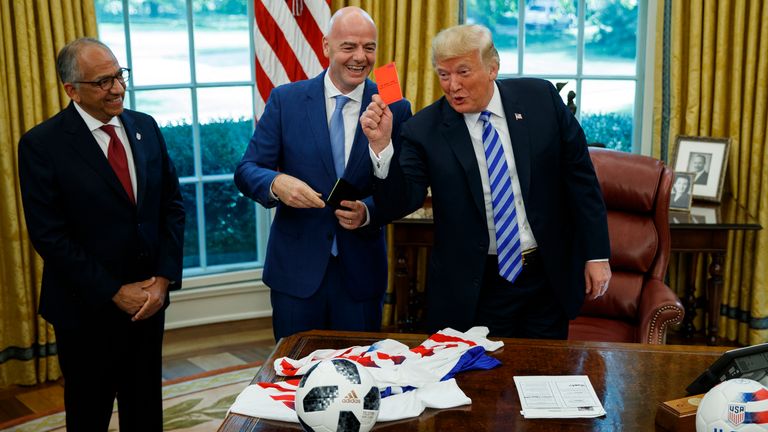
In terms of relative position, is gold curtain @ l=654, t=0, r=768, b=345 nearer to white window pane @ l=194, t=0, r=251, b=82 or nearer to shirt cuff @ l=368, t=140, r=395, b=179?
white window pane @ l=194, t=0, r=251, b=82

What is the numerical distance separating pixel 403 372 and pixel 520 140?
0.87 metres

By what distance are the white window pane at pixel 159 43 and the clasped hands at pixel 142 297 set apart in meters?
1.96

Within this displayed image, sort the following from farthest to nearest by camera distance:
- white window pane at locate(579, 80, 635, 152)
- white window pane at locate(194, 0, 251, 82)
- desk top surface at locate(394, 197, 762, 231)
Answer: white window pane at locate(579, 80, 635, 152) → white window pane at locate(194, 0, 251, 82) → desk top surface at locate(394, 197, 762, 231)

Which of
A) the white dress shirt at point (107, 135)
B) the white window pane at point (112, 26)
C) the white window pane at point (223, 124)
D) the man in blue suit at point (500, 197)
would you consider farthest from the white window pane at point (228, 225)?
the man in blue suit at point (500, 197)

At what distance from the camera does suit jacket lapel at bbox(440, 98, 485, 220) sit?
2.55 meters

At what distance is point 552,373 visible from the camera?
2.15m

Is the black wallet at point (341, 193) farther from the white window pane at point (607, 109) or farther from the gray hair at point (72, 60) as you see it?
the white window pane at point (607, 109)

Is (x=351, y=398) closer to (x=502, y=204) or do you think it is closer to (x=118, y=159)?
(x=502, y=204)

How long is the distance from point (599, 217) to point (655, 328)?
698 millimetres

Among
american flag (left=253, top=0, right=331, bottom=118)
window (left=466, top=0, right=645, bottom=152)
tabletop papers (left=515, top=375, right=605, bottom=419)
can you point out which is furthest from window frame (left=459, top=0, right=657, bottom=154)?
tabletop papers (left=515, top=375, right=605, bottom=419)

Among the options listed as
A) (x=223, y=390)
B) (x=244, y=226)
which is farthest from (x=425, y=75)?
(x=223, y=390)

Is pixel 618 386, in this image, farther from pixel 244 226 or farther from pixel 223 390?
pixel 244 226

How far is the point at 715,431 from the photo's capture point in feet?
5.21

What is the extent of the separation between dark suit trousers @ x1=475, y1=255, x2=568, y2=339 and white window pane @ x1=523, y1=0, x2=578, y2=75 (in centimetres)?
247
